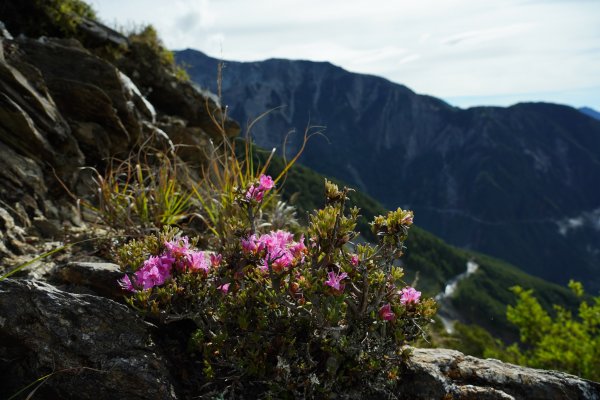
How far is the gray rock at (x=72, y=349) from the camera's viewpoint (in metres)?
3.19

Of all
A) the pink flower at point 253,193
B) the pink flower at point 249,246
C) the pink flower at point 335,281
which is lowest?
the pink flower at point 335,281

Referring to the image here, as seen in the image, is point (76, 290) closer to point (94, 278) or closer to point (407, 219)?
point (94, 278)

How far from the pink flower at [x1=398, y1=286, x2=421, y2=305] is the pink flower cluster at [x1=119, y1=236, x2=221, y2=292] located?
1.70m

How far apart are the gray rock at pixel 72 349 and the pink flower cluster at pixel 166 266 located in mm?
362

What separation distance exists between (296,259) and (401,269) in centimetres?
88

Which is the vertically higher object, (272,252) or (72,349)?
(272,252)

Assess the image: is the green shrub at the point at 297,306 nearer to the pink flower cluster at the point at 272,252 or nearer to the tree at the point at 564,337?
the pink flower cluster at the point at 272,252

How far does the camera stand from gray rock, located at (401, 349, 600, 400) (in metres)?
3.80

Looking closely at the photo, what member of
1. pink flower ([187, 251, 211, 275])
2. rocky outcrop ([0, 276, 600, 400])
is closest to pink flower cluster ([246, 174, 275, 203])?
pink flower ([187, 251, 211, 275])

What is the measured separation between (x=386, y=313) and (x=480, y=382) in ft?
4.65

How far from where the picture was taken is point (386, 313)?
136 inches

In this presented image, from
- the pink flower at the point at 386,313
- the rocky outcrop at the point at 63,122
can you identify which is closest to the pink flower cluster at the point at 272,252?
the pink flower at the point at 386,313

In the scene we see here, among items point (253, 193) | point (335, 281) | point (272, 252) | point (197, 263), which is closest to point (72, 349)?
point (197, 263)

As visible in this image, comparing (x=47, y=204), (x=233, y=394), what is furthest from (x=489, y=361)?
(x=47, y=204)
